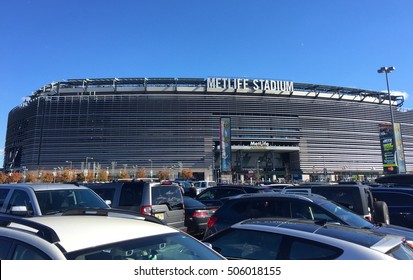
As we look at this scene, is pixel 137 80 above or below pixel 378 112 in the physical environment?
above

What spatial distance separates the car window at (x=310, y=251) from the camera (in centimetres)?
322

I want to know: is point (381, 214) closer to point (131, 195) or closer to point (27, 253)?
point (131, 195)

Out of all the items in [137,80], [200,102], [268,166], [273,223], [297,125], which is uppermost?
[137,80]

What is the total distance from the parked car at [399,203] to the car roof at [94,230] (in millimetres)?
9285

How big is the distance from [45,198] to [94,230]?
17.0 feet

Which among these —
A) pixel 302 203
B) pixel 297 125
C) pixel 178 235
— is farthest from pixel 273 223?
pixel 297 125

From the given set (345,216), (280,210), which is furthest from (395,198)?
(280,210)

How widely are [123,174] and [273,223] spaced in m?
88.3

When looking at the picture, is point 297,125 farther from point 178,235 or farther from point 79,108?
point 178,235

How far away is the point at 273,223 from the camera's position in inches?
165

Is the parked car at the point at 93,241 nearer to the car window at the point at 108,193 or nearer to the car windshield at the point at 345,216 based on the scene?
the car windshield at the point at 345,216

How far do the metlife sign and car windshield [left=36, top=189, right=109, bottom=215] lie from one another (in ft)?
352

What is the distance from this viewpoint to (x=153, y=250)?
261 cm

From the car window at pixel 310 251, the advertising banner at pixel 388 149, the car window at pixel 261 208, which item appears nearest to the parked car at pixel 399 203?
the car window at pixel 261 208
